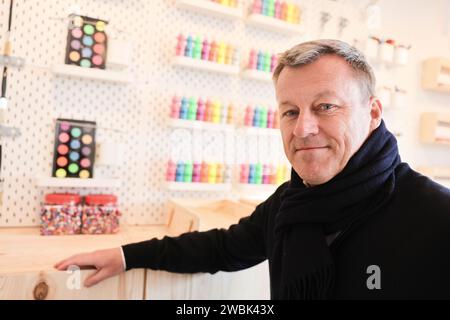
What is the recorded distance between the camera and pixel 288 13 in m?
2.52

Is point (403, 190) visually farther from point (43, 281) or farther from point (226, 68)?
point (226, 68)

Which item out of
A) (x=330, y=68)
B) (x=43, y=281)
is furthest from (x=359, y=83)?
(x=43, y=281)

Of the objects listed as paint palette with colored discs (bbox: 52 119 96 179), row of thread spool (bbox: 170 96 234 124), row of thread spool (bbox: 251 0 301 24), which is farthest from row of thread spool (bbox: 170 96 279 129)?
row of thread spool (bbox: 251 0 301 24)

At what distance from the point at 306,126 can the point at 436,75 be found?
271cm

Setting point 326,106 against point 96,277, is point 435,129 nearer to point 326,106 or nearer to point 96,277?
point 326,106

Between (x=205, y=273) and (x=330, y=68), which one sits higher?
(x=330, y=68)

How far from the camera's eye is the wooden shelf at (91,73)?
1.91 m

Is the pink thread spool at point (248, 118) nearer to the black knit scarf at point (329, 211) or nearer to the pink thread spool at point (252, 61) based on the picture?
the pink thread spool at point (252, 61)

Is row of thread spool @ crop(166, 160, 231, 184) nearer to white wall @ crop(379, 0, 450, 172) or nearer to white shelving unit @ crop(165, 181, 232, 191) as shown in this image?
white shelving unit @ crop(165, 181, 232, 191)

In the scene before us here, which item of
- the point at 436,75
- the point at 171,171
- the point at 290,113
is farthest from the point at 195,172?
the point at 436,75

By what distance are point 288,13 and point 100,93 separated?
140cm

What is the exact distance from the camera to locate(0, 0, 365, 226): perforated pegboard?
1.96m

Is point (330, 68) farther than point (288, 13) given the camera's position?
No
